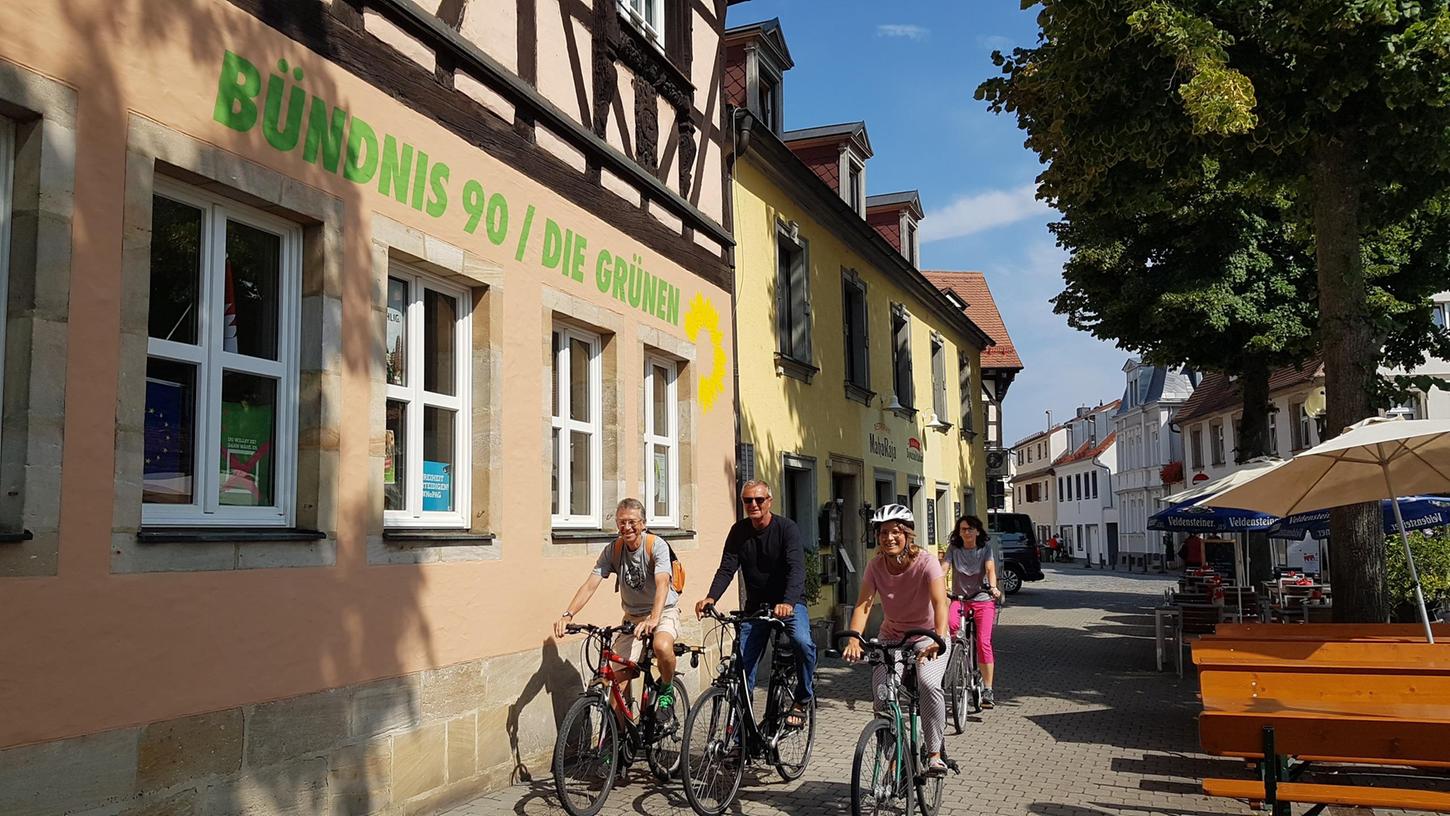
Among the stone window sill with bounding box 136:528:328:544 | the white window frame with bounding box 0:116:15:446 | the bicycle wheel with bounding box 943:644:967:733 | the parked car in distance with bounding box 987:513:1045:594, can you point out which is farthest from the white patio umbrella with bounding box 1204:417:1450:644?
the parked car in distance with bounding box 987:513:1045:594

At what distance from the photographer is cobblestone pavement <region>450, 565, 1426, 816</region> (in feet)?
21.9

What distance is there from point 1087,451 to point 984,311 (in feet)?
139

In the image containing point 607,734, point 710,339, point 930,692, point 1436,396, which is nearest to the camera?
point 930,692

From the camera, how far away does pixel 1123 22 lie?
29.7ft

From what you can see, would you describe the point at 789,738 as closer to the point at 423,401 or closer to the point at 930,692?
the point at 930,692

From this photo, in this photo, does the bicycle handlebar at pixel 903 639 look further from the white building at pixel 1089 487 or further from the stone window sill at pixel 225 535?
the white building at pixel 1089 487

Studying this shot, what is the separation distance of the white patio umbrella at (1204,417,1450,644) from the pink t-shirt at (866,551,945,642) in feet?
9.37

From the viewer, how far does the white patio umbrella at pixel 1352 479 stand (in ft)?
25.8

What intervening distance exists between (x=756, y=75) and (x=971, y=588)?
8270 mm

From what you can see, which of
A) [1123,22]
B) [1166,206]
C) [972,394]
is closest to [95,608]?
[1123,22]

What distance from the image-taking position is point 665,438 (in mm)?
10648

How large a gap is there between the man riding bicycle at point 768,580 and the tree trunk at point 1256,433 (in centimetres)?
1483

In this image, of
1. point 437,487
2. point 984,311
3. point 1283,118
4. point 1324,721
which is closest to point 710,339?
point 437,487

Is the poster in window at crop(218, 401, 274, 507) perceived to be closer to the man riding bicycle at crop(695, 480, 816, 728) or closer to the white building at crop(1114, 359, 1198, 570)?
the man riding bicycle at crop(695, 480, 816, 728)
